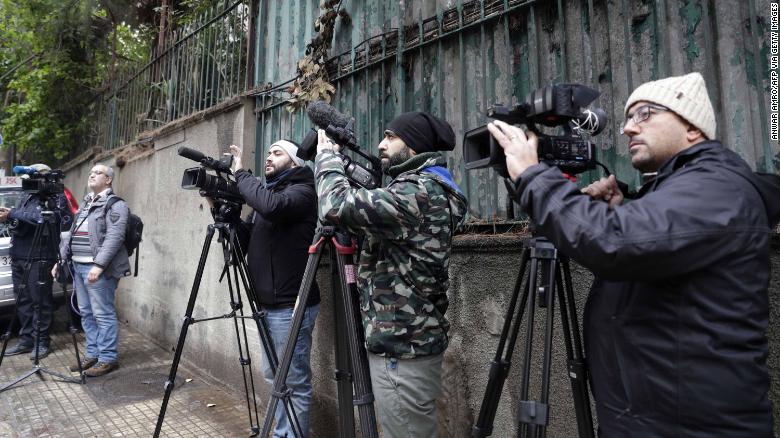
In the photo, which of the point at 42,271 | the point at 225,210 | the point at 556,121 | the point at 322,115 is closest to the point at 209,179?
the point at 225,210

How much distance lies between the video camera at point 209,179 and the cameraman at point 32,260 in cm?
271

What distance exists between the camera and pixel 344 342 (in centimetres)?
251

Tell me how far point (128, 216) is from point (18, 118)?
7.29 meters

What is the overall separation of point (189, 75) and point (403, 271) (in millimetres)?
4781

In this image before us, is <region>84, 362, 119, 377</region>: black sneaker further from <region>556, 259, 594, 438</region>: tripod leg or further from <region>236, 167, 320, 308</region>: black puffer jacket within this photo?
<region>556, 259, 594, 438</region>: tripod leg

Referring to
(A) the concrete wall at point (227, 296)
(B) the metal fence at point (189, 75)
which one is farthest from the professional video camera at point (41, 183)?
(B) the metal fence at point (189, 75)

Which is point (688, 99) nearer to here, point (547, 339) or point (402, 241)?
point (547, 339)

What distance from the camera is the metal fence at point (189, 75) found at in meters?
4.94

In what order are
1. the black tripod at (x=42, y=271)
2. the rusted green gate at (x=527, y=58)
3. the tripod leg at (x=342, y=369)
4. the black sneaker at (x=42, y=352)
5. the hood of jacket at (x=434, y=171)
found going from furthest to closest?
the black sneaker at (x=42, y=352), the black tripod at (x=42, y=271), the tripod leg at (x=342, y=369), the hood of jacket at (x=434, y=171), the rusted green gate at (x=527, y=58)

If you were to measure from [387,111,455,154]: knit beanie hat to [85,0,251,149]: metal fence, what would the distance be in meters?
2.93

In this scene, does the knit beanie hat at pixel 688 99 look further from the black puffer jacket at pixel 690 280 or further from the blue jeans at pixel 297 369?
the blue jeans at pixel 297 369

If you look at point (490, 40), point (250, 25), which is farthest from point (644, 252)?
point (250, 25)

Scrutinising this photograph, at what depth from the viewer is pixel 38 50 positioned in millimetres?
9781

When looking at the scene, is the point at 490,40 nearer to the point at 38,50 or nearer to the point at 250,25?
the point at 250,25
